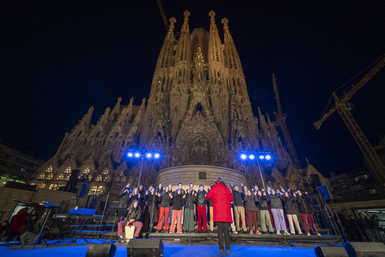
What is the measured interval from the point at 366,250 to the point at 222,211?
284 centimetres

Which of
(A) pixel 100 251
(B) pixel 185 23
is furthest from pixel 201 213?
(B) pixel 185 23

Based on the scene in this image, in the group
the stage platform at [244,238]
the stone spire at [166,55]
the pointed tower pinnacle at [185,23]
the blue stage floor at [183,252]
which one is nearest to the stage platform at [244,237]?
the stage platform at [244,238]

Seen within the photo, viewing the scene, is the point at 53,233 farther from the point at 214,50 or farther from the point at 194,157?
the point at 214,50

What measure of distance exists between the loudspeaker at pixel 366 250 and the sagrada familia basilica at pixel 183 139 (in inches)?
746

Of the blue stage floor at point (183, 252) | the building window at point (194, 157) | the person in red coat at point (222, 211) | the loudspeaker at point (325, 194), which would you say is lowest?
the blue stage floor at point (183, 252)

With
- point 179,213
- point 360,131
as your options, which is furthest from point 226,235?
point 360,131

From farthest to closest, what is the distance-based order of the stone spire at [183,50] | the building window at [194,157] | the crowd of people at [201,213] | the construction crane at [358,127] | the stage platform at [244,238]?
the stone spire at [183,50] < the construction crane at [358,127] < the building window at [194,157] < the crowd of people at [201,213] < the stage platform at [244,238]

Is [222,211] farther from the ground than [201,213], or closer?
closer

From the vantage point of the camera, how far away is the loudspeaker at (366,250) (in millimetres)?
3020

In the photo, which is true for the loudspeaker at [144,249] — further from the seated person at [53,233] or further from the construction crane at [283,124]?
the construction crane at [283,124]

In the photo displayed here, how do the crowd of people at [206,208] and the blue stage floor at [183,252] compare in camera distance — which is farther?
the crowd of people at [206,208]

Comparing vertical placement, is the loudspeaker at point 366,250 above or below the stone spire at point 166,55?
below

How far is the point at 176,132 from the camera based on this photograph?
102 feet

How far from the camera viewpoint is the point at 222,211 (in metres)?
4.42
